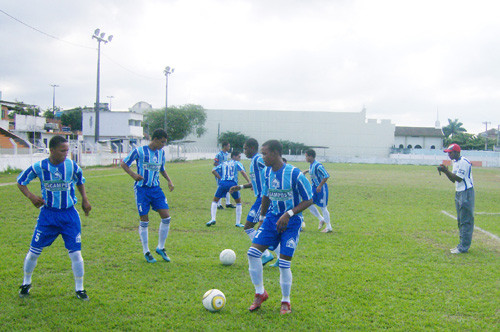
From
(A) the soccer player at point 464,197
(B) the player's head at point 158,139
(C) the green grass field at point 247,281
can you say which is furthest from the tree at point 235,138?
(B) the player's head at point 158,139

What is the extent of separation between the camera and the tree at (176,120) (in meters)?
75.9

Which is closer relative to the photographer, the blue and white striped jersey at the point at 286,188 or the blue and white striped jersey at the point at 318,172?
the blue and white striped jersey at the point at 286,188

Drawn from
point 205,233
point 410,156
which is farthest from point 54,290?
point 410,156

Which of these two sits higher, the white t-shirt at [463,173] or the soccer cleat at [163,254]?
the white t-shirt at [463,173]

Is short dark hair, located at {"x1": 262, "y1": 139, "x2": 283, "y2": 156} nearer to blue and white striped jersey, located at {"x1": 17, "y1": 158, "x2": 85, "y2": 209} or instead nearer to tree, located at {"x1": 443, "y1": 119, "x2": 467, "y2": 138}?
blue and white striped jersey, located at {"x1": 17, "y1": 158, "x2": 85, "y2": 209}

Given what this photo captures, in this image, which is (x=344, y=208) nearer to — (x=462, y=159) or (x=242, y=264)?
(x=462, y=159)

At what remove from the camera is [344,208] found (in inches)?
591

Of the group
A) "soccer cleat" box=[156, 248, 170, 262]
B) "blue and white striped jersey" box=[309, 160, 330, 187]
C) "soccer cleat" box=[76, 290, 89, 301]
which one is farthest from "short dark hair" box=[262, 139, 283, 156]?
"blue and white striped jersey" box=[309, 160, 330, 187]

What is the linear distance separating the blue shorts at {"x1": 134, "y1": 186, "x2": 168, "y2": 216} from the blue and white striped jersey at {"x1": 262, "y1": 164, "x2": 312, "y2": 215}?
2.70 m

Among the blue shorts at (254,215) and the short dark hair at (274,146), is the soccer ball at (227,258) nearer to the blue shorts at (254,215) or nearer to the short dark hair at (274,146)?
the blue shorts at (254,215)

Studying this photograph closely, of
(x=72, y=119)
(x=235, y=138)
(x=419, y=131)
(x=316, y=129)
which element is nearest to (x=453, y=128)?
(x=419, y=131)

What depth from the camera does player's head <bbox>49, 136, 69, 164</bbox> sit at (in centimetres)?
543

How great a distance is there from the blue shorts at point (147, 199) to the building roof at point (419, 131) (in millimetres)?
91666

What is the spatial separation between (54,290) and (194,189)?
1426 cm
